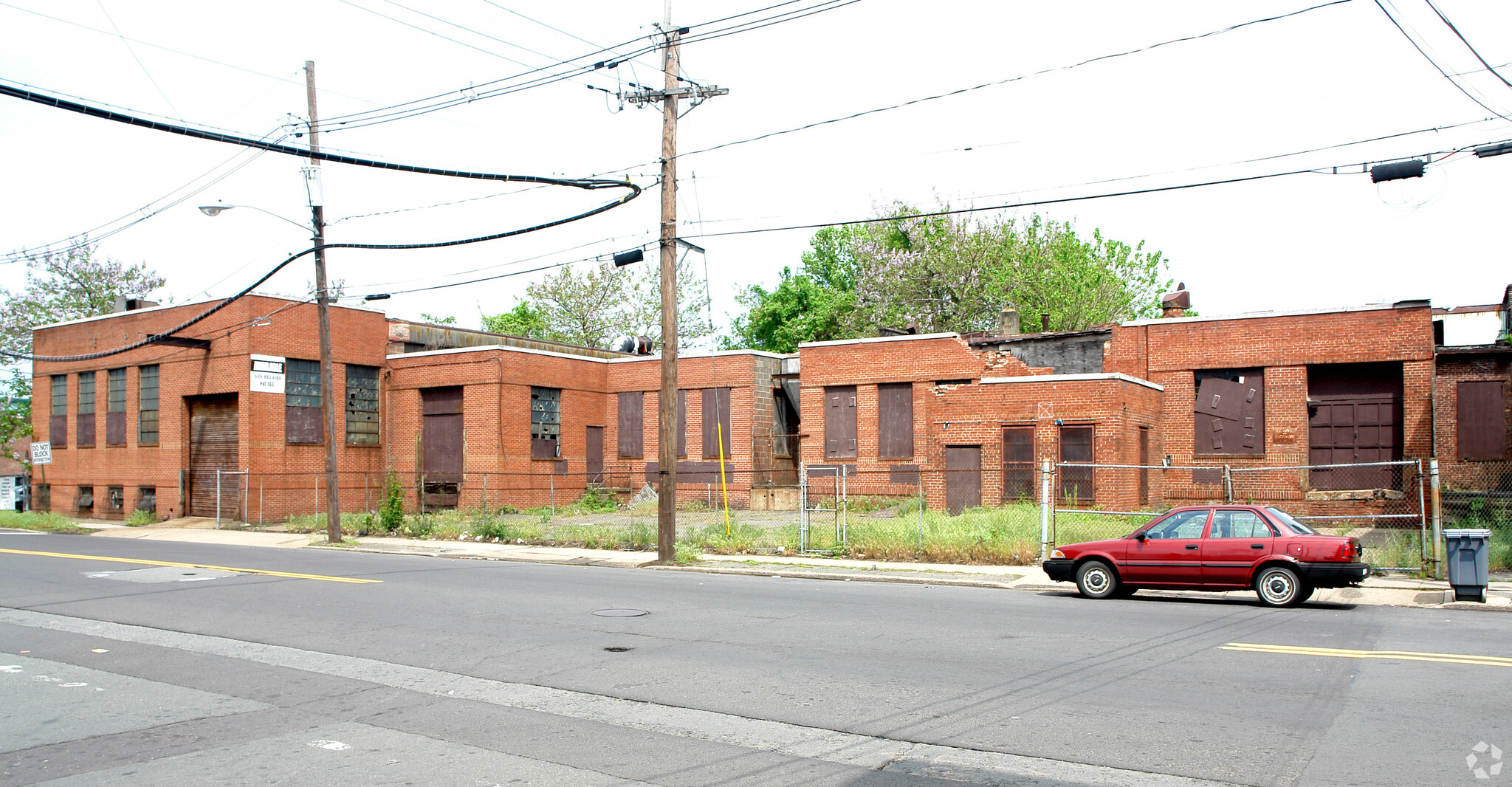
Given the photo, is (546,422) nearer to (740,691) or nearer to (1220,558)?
(1220,558)

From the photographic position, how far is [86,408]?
4197 cm

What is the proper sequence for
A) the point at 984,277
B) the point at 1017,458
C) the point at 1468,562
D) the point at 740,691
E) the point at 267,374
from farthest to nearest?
the point at 984,277, the point at 267,374, the point at 1017,458, the point at 1468,562, the point at 740,691

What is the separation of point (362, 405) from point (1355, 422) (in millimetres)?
34355

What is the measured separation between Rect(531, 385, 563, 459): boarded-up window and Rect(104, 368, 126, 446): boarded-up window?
52.5 feet

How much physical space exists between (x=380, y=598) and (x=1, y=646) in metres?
4.74

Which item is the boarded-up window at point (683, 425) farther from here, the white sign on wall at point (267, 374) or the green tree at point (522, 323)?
the green tree at point (522, 323)

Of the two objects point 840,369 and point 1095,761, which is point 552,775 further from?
point 840,369

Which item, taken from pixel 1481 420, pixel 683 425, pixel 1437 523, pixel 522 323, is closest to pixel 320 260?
pixel 683 425

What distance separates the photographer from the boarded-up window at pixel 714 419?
40.2 metres

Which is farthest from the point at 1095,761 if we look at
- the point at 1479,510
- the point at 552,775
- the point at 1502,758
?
the point at 1479,510

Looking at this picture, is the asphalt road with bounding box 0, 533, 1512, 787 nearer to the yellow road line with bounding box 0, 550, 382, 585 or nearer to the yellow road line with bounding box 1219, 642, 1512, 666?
the yellow road line with bounding box 1219, 642, 1512, 666

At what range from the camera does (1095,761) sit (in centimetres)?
674

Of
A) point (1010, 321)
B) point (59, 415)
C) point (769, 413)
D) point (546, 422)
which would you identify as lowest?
point (546, 422)

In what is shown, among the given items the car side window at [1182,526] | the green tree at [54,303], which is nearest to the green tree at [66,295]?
the green tree at [54,303]
